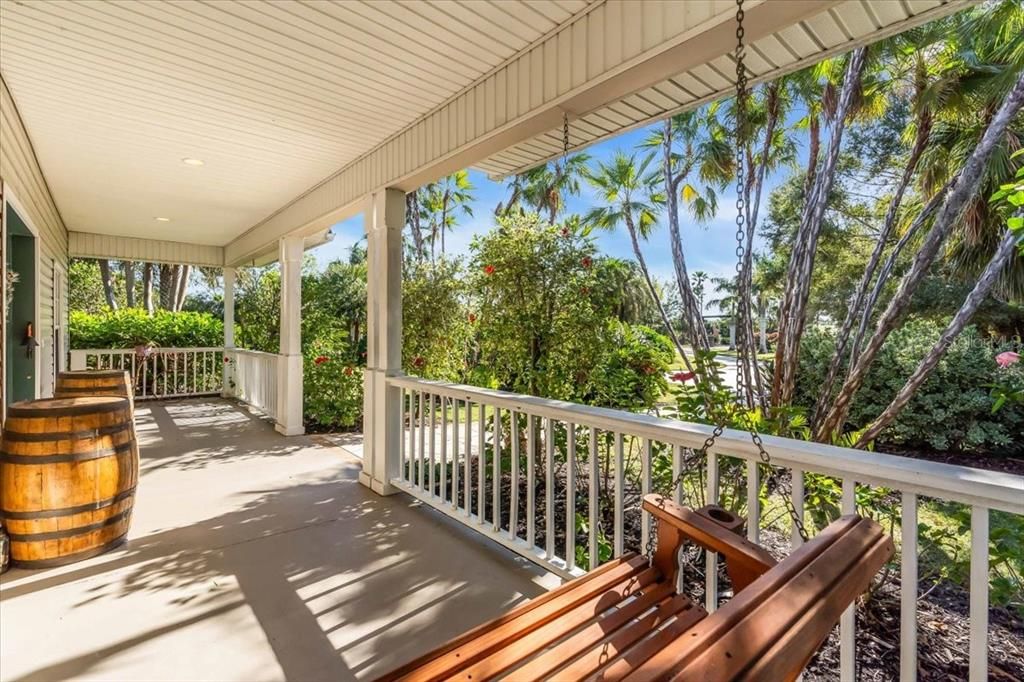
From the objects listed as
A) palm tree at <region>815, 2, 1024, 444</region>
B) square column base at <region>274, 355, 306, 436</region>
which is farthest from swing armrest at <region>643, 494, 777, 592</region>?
square column base at <region>274, 355, 306, 436</region>

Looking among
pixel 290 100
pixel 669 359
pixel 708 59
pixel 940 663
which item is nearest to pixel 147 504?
pixel 290 100

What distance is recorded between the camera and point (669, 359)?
3291 millimetres

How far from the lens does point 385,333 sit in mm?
3746

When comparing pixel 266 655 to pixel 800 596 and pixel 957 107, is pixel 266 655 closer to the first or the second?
pixel 800 596

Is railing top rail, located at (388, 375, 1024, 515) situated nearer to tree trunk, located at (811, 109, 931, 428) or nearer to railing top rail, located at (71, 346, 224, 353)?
tree trunk, located at (811, 109, 931, 428)

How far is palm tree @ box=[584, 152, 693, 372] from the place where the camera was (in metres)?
8.75

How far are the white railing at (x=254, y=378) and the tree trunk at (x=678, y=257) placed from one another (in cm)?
573

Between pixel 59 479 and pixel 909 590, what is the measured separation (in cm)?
→ 349

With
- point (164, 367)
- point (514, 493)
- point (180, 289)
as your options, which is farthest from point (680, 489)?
point (180, 289)

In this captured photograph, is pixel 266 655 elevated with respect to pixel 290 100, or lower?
lower

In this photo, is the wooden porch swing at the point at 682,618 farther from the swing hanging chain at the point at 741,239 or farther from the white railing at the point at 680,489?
the white railing at the point at 680,489

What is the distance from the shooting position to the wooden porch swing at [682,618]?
68 cm

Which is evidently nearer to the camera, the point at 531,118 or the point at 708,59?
the point at 708,59

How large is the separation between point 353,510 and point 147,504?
1441 millimetres
